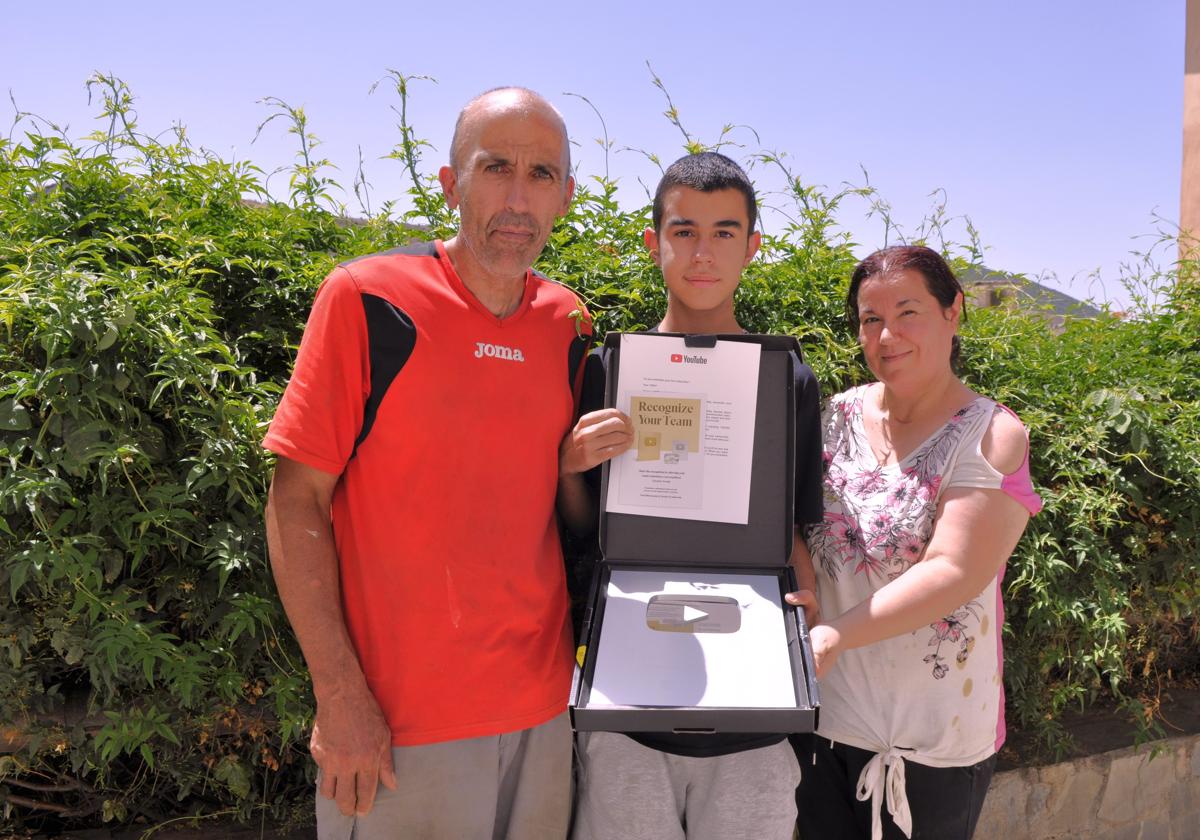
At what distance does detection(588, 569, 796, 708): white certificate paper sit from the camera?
194 centimetres

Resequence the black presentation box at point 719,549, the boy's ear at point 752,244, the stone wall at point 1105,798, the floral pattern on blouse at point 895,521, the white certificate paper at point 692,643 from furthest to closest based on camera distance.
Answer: the stone wall at point 1105,798 → the boy's ear at point 752,244 → the floral pattern on blouse at point 895,521 → the black presentation box at point 719,549 → the white certificate paper at point 692,643

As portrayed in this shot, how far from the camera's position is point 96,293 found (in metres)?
2.13

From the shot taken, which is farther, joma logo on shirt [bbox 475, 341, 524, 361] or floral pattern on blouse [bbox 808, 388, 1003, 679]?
floral pattern on blouse [bbox 808, 388, 1003, 679]

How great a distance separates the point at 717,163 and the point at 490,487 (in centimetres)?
107

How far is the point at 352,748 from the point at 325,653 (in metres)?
0.21

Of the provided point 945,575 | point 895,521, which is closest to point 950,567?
point 945,575

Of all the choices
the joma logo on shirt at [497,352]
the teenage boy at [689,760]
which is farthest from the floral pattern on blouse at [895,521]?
the joma logo on shirt at [497,352]

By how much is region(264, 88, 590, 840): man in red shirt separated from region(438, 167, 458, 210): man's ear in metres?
0.03

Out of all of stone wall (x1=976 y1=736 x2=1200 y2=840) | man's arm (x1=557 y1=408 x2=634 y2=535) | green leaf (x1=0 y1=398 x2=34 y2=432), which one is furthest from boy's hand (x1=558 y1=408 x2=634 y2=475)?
stone wall (x1=976 y1=736 x2=1200 y2=840)

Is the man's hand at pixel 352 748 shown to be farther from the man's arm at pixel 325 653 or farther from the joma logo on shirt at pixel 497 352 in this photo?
the joma logo on shirt at pixel 497 352

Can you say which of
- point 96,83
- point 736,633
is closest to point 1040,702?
point 736,633

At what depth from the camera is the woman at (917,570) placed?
7.42 feet

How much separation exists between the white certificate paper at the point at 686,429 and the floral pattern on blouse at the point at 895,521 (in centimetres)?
33

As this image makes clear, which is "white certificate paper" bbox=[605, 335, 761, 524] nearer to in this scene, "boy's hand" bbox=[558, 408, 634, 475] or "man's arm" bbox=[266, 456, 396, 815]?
"boy's hand" bbox=[558, 408, 634, 475]
